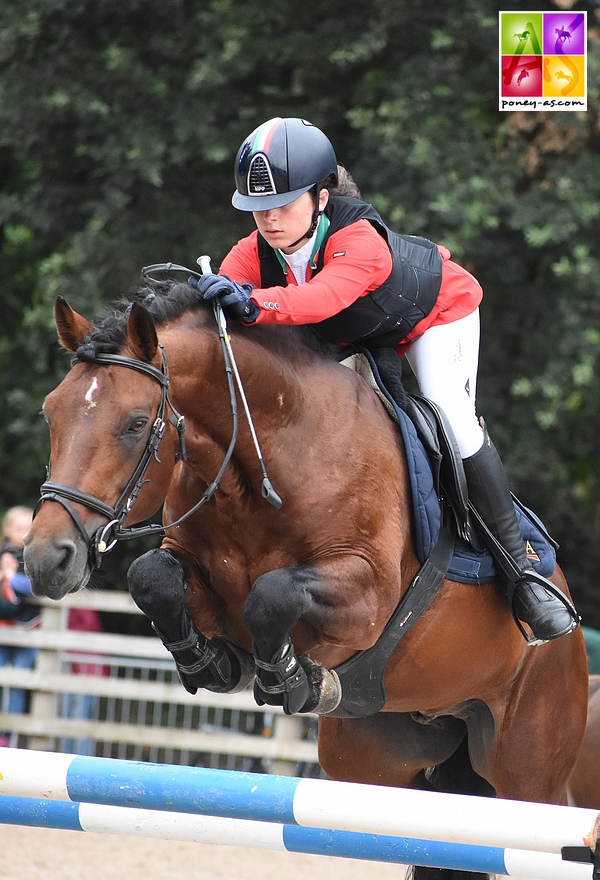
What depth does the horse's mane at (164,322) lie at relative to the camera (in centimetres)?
296

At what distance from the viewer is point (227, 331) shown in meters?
3.21

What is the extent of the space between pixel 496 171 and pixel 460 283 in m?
4.21

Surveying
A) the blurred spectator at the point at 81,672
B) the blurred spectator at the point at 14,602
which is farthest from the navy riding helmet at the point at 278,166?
the blurred spectator at the point at 81,672

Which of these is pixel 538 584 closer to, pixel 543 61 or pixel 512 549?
pixel 512 549

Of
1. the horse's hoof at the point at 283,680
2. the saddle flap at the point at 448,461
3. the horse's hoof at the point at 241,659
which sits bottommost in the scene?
the horse's hoof at the point at 241,659

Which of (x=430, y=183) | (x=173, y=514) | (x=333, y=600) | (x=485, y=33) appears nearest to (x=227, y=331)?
(x=173, y=514)

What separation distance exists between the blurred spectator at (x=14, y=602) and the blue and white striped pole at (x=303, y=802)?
177 inches

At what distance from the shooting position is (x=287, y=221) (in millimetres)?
3322

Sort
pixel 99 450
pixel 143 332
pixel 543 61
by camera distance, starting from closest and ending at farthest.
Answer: pixel 99 450 → pixel 143 332 → pixel 543 61

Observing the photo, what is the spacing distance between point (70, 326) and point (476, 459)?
1451 mm

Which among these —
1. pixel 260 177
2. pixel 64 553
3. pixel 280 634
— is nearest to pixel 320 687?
pixel 280 634

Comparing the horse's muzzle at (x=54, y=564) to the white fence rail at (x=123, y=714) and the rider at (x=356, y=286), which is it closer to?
the rider at (x=356, y=286)

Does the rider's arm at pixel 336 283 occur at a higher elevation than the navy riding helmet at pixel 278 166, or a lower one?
lower

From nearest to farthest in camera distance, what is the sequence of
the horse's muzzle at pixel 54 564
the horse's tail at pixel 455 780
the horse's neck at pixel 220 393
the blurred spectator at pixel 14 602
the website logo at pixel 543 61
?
1. the horse's muzzle at pixel 54 564
2. the horse's neck at pixel 220 393
3. the horse's tail at pixel 455 780
4. the website logo at pixel 543 61
5. the blurred spectator at pixel 14 602
